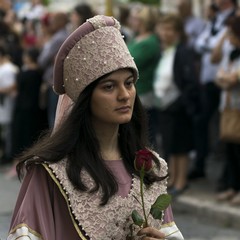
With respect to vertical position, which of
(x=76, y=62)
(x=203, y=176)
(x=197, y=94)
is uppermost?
(x=76, y=62)

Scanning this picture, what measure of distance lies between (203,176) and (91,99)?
7.45 m

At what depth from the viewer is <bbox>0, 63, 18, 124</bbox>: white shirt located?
43.6 ft

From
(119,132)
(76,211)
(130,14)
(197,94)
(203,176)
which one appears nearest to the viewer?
(76,211)

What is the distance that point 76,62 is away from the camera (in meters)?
3.89

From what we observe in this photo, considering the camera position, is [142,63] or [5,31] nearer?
[142,63]

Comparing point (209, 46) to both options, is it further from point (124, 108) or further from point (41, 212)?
point (41, 212)

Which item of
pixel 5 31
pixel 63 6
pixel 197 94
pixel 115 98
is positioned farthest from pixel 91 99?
pixel 63 6

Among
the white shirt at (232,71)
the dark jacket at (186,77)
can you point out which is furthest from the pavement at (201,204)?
the white shirt at (232,71)

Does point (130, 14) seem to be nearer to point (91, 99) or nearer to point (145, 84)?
point (145, 84)

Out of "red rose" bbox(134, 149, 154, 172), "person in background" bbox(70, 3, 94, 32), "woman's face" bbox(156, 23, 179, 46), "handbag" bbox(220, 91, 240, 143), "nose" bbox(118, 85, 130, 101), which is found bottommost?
"handbag" bbox(220, 91, 240, 143)

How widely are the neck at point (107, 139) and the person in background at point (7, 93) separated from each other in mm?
9324

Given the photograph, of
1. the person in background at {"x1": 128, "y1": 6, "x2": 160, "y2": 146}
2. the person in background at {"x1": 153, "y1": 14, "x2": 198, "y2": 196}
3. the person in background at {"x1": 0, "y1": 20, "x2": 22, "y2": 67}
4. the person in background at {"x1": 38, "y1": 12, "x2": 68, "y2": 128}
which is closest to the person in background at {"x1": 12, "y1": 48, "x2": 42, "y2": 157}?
the person in background at {"x1": 38, "y1": 12, "x2": 68, "y2": 128}

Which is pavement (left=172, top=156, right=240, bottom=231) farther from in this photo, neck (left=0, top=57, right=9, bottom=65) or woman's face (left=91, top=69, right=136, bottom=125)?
woman's face (left=91, top=69, right=136, bottom=125)

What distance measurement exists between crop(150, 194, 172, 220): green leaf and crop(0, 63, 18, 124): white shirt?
9.56 metres
